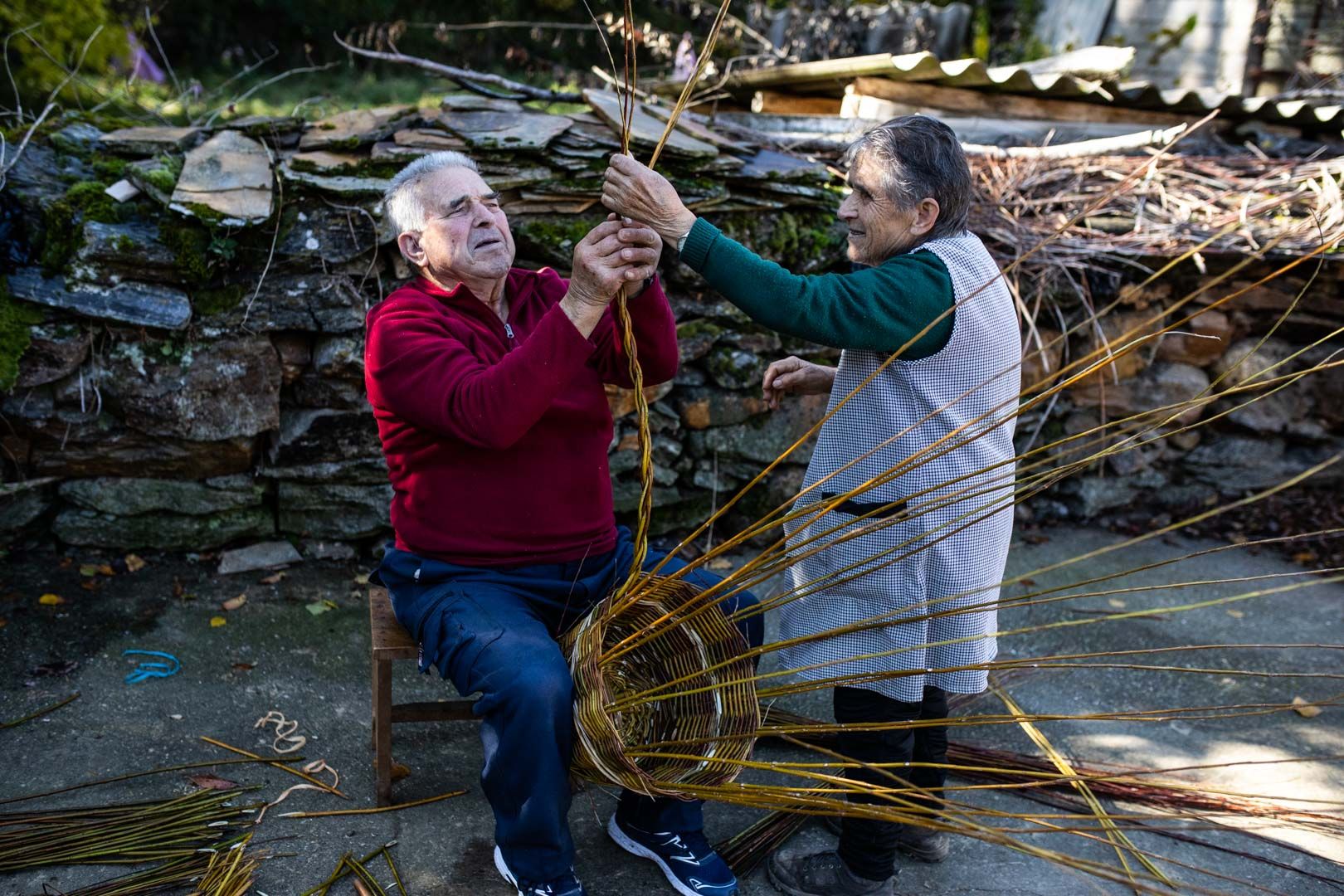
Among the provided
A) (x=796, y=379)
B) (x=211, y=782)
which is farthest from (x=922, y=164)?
(x=211, y=782)

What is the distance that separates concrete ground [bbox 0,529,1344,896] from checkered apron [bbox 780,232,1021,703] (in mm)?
448

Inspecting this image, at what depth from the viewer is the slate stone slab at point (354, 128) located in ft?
12.2

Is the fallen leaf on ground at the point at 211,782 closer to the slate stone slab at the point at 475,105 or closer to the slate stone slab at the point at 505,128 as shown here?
the slate stone slab at the point at 505,128

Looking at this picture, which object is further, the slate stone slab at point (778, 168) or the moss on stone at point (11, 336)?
the slate stone slab at point (778, 168)

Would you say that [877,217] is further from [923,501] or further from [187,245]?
[187,245]

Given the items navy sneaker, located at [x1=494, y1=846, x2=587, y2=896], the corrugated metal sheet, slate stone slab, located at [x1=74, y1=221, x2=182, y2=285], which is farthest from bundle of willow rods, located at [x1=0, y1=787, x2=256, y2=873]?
the corrugated metal sheet

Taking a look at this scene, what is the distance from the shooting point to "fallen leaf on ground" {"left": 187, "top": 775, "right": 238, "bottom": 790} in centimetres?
261

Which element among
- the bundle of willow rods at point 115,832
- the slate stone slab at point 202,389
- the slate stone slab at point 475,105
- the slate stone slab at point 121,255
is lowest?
the bundle of willow rods at point 115,832

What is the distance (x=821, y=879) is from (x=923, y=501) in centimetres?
89

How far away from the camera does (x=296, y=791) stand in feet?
8.69

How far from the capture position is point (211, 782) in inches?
104

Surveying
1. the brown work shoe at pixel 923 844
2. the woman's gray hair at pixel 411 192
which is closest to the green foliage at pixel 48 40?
the woman's gray hair at pixel 411 192

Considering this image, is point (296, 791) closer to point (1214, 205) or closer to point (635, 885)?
point (635, 885)

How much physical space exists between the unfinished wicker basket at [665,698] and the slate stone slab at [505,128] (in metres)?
2.04
